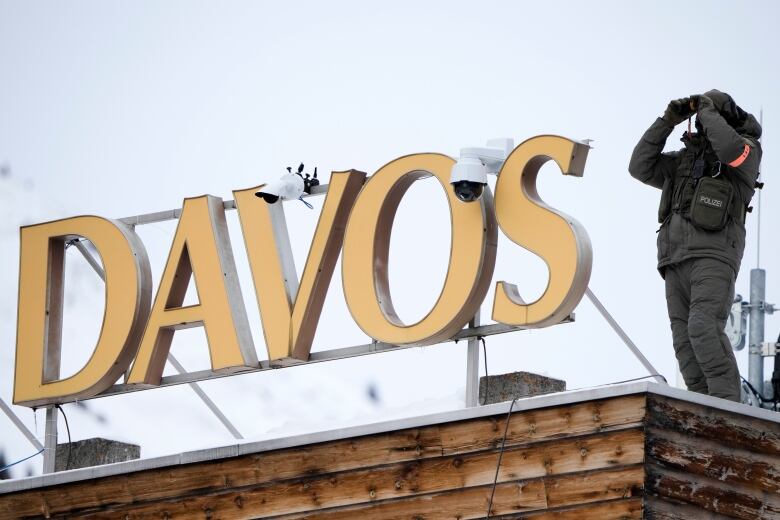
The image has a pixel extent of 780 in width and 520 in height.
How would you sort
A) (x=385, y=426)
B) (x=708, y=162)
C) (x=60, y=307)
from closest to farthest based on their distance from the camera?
(x=708, y=162) → (x=385, y=426) → (x=60, y=307)

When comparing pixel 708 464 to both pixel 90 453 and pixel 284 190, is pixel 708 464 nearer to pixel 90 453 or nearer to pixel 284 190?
pixel 284 190

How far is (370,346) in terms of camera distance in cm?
1166

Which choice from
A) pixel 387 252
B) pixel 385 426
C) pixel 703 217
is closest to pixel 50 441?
pixel 387 252

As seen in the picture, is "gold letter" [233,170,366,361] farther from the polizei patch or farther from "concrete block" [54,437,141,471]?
the polizei patch

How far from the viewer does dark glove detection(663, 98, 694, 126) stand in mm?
10180

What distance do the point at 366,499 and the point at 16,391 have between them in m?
4.22

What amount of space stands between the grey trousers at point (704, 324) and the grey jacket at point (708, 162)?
9 centimetres

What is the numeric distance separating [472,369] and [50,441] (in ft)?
13.4

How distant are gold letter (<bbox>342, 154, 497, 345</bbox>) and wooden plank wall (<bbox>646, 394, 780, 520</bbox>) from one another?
2.12m

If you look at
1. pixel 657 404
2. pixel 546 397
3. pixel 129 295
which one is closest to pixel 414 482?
pixel 546 397

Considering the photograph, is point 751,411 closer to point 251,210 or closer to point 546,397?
point 546,397

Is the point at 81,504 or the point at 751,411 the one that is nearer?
the point at 751,411

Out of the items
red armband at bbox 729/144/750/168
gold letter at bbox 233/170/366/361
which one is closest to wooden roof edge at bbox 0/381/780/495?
gold letter at bbox 233/170/366/361

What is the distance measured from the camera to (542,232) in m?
10.9
